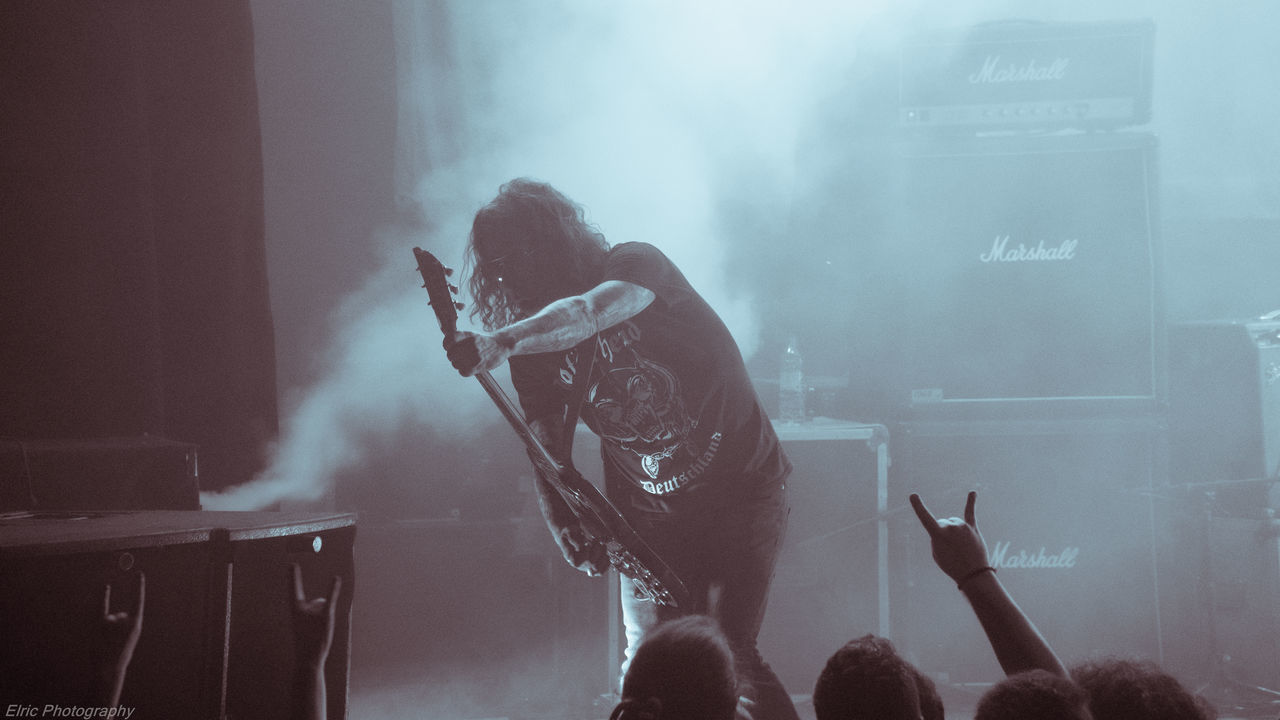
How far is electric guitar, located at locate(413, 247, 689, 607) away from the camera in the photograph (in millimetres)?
2611

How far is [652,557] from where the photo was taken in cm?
261

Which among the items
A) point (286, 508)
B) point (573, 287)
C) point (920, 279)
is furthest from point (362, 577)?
point (920, 279)

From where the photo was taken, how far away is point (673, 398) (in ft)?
8.83

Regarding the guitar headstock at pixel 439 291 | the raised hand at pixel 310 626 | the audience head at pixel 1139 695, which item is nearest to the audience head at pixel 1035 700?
the audience head at pixel 1139 695

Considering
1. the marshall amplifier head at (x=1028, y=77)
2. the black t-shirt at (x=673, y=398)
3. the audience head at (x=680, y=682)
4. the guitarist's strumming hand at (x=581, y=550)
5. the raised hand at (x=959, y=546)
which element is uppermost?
the marshall amplifier head at (x=1028, y=77)

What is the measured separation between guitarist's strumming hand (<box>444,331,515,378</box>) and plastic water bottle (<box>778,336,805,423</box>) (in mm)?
1763

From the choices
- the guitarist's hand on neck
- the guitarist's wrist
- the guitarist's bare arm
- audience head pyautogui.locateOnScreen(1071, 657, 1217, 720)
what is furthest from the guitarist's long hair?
audience head pyautogui.locateOnScreen(1071, 657, 1217, 720)

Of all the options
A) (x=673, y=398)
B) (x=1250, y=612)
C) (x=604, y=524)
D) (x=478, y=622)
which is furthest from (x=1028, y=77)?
(x=478, y=622)

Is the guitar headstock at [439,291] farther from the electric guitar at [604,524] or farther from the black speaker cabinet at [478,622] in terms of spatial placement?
the black speaker cabinet at [478,622]

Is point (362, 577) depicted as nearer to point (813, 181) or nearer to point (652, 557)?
point (652, 557)

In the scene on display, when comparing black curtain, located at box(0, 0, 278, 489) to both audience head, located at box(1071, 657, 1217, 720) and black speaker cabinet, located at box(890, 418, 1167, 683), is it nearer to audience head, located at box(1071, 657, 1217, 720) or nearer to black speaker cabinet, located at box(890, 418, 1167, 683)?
black speaker cabinet, located at box(890, 418, 1167, 683)

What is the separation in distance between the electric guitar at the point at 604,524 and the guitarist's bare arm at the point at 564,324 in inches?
12.9

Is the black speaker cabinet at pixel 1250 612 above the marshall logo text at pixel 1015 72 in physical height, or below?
below

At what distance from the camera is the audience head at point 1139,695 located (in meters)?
1.18
